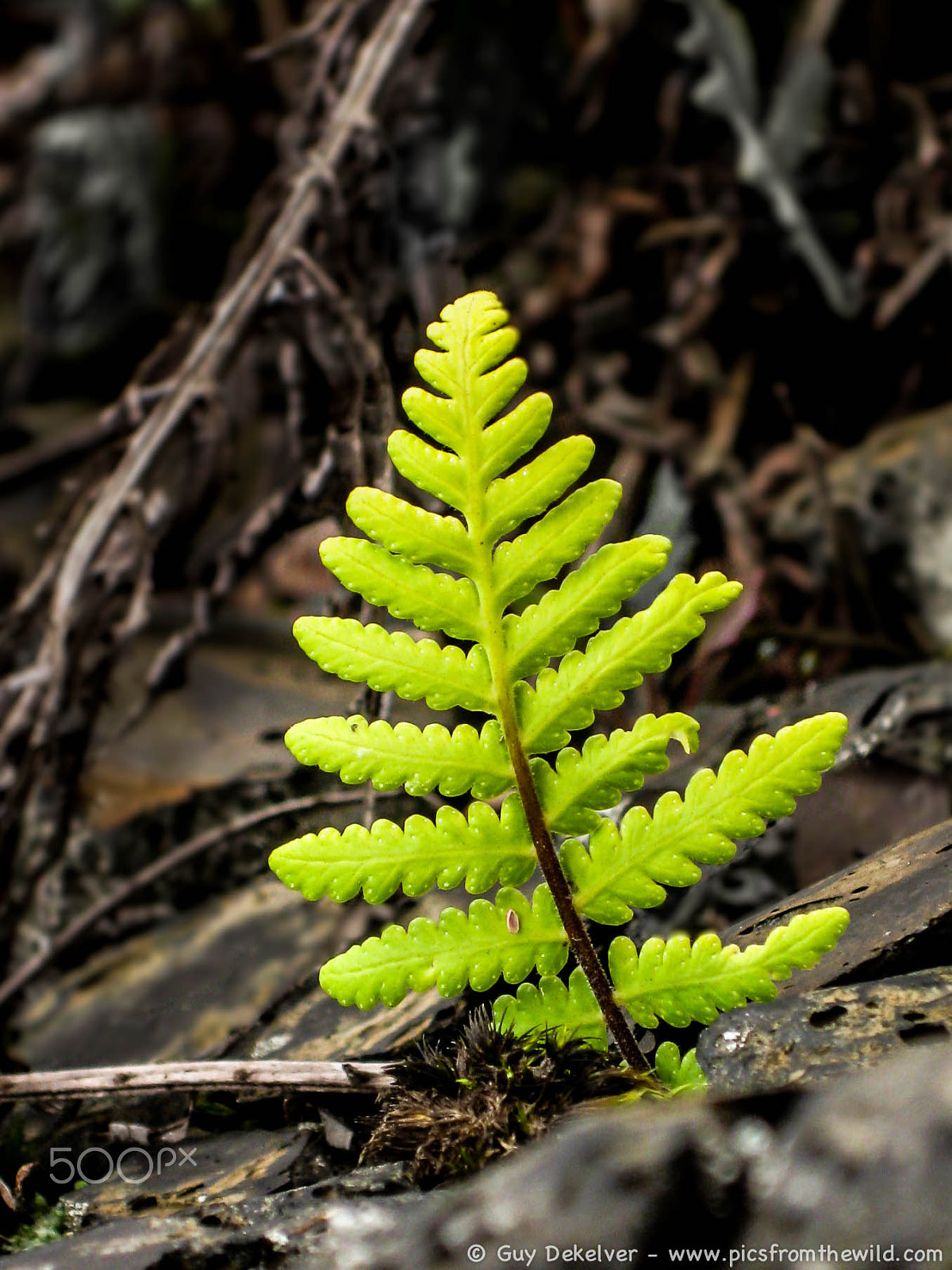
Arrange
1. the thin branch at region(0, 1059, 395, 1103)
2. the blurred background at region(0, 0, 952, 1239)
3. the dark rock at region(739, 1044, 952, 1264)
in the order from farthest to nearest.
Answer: the blurred background at region(0, 0, 952, 1239) → the thin branch at region(0, 1059, 395, 1103) → the dark rock at region(739, 1044, 952, 1264)

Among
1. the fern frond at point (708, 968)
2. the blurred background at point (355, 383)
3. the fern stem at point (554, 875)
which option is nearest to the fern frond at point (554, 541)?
Result: the fern stem at point (554, 875)

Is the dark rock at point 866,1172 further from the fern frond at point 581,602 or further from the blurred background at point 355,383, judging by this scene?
the blurred background at point 355,383

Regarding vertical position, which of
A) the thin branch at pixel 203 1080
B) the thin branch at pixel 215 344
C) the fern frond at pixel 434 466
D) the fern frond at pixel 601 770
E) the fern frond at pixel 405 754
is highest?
the thin branch at pixel 215 344

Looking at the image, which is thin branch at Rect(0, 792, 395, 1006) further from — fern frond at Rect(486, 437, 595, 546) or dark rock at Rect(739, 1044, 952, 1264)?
dark rock at Rect(739, 1044, 952, 1264)

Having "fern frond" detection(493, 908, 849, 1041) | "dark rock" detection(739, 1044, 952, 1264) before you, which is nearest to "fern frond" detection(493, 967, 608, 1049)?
"fern frond" detection(493, 908, 849, 1041)

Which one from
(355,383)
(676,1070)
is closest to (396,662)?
(676,1070)
